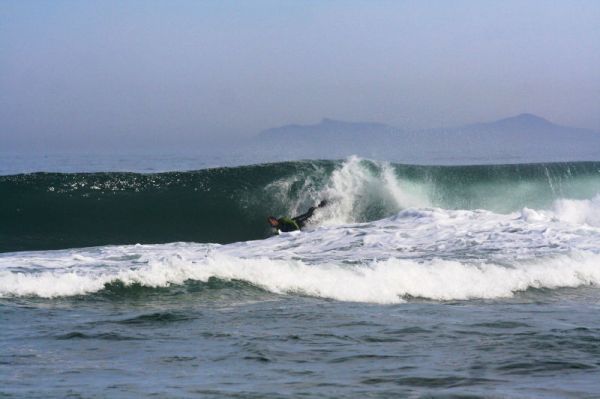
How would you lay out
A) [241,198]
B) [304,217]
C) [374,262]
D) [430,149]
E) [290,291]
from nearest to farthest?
1. [290,291]
2. [374,262]
3. [304,217]
4. [241,198]
5. [430,149]

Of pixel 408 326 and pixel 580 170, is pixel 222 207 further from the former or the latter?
pixel 408 326

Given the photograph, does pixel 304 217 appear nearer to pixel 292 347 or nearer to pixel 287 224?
pixel 287 224

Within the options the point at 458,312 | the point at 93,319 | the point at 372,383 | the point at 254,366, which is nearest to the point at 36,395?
the point at 254,366

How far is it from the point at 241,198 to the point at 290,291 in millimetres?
11979

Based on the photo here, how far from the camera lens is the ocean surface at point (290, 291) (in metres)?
6.89

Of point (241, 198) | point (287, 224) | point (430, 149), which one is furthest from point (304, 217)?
point (430, 149)

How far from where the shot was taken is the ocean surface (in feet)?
22.6

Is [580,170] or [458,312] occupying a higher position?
[580,170]

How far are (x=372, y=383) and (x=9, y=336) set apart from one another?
4.10m

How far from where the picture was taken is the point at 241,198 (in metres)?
23.8

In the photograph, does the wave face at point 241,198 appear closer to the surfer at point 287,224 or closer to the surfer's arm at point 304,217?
the surfer's arm at point 304,217

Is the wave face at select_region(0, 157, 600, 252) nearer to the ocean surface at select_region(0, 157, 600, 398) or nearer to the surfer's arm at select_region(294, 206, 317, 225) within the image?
the ocean surface at select_region(0, 157, 600, 398)

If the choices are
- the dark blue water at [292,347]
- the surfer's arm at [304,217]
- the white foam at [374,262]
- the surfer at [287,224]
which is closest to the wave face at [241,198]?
the surfer's arm at [304,217]

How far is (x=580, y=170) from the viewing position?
28.1m
